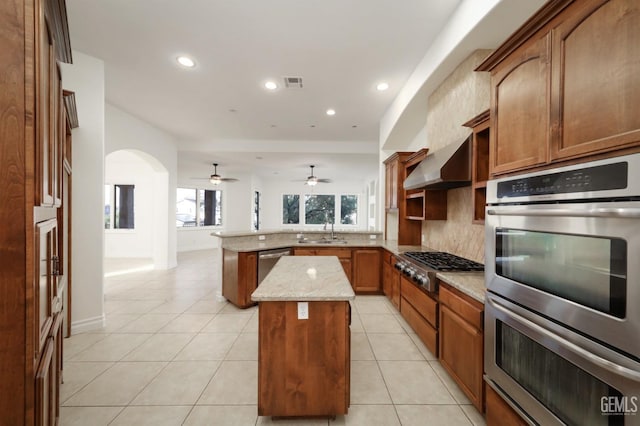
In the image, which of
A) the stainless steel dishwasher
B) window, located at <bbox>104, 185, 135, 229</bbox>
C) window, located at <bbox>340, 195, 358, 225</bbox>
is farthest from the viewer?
window, located at <bbox>340, 195, 358, 225</bbox>

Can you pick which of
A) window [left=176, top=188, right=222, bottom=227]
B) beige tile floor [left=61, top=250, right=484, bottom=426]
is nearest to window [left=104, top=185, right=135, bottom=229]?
window [left=176, top=188, right=222, bottom=227]

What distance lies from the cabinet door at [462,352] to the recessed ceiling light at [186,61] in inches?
145

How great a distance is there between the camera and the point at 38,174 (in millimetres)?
909

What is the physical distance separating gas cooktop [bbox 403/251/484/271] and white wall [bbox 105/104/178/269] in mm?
5070

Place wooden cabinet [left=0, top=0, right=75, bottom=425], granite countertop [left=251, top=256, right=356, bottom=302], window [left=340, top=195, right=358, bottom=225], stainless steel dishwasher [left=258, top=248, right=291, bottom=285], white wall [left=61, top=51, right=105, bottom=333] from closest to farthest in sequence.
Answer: wooden cabinet [left=0, top=0, right=75, bottom=425], granite countertop [left=251, top=256, right=356, bottom=302], white wall [left=61, top=51, right=105, bottom=333], stainless steel dishwasher [left=258, top=248, right=291, bottom=285], window [left=340, top=195, right=358, bottom=225]

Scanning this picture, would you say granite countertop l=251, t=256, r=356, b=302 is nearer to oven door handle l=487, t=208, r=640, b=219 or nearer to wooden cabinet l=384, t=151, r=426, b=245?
oven door handle l=487, t=208, r=640, b=219

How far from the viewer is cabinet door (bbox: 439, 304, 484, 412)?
1699 mm

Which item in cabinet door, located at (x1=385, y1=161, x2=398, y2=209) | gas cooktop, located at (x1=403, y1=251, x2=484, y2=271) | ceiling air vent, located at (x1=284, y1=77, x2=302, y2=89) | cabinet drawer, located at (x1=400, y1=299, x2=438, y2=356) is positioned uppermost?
ceiling air vent, located at (x1=284, y1=77, x2=302, y2=89)

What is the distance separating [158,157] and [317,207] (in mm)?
7563

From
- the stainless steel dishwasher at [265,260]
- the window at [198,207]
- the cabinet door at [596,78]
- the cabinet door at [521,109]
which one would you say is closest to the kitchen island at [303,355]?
the cabinet door at [521,109]

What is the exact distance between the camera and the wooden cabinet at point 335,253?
14.2 feet

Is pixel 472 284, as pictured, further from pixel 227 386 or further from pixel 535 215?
pixel 227 386

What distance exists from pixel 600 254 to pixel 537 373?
69cm

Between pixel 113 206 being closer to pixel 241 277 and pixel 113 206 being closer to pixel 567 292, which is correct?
pixel 241 277
